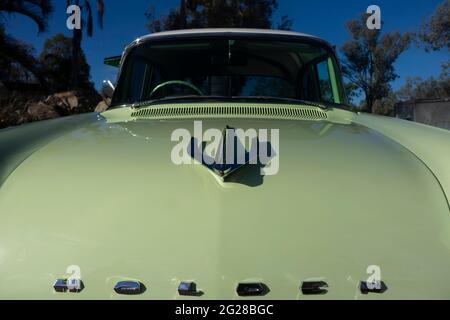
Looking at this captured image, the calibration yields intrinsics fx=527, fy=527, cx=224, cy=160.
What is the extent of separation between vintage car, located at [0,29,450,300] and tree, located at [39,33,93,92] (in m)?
22.7

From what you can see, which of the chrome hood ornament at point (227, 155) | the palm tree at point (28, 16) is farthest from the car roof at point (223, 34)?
the palm tree at point (28, 16)

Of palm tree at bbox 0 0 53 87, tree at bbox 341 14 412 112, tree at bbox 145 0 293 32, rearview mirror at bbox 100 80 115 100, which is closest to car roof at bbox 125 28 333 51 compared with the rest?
rearview mirror at bbox 100 80 115 100

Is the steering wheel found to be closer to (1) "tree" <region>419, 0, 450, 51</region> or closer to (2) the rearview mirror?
(2) the rearview mirror

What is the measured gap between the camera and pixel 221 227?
1656mm

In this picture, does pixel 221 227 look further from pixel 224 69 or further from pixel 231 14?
pixel 231 14

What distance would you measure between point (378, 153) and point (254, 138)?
48 centimetres

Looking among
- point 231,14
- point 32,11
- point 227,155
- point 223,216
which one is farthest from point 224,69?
point 231,14

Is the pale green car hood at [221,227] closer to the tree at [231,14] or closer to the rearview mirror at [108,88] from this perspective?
the rearview mirror at [108,88]

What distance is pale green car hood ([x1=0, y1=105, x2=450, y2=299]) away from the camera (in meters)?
1.61

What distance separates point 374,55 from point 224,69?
3308 centimetres

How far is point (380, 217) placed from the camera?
5.60 ft

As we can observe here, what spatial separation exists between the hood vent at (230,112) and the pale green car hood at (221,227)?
2.56ft

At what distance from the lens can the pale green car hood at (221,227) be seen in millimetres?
1611
